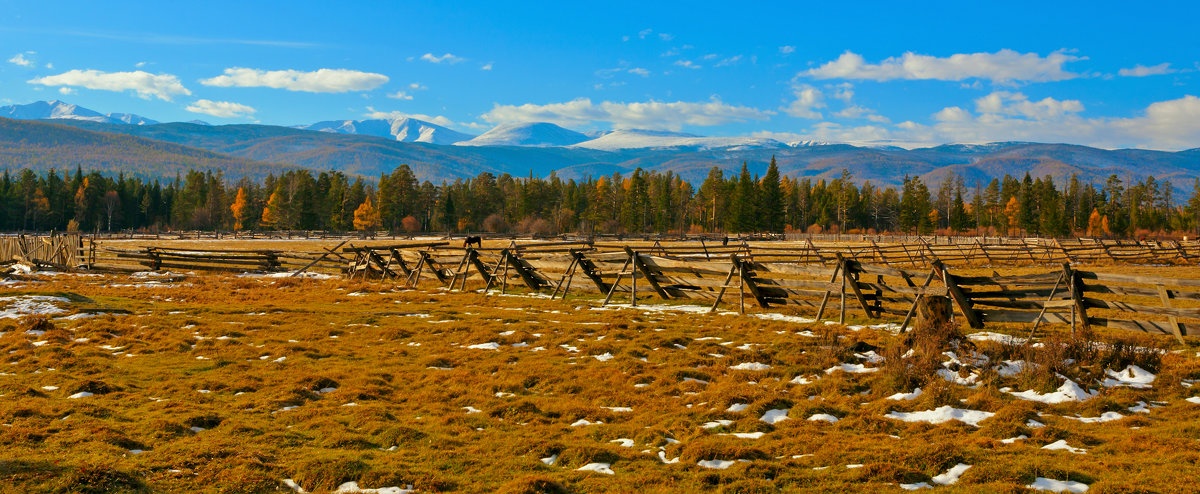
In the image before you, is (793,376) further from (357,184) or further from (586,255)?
(357,184)

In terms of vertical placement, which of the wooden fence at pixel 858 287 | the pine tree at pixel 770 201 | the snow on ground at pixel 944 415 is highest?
the pine tree at pixel 770 201

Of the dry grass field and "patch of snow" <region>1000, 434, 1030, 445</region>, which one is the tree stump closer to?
the dry grass field

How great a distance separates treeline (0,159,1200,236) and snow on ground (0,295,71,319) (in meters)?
106

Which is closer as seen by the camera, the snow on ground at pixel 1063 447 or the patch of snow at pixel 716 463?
the patch of snow at pixel 716 463

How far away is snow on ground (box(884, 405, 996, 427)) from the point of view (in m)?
8.27

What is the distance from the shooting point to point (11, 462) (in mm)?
6164

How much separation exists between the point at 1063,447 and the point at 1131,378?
362cm

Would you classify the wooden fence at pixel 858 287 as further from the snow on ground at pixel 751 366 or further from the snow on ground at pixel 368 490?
the snow on ground at pixel 368 490

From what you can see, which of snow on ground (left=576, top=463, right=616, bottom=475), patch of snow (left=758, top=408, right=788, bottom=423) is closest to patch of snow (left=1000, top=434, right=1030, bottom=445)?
patch of snow (left=758, top=408, right=788, bottom=423)

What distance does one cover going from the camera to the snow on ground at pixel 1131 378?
30.5 feet

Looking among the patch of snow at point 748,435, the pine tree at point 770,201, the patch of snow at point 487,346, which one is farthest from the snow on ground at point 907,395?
the pine tree at point 770,201

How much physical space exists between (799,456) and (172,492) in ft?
19.6

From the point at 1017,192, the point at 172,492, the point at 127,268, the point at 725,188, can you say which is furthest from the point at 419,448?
the point at 1017,192

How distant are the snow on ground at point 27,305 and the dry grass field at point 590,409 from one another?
4.82ft
